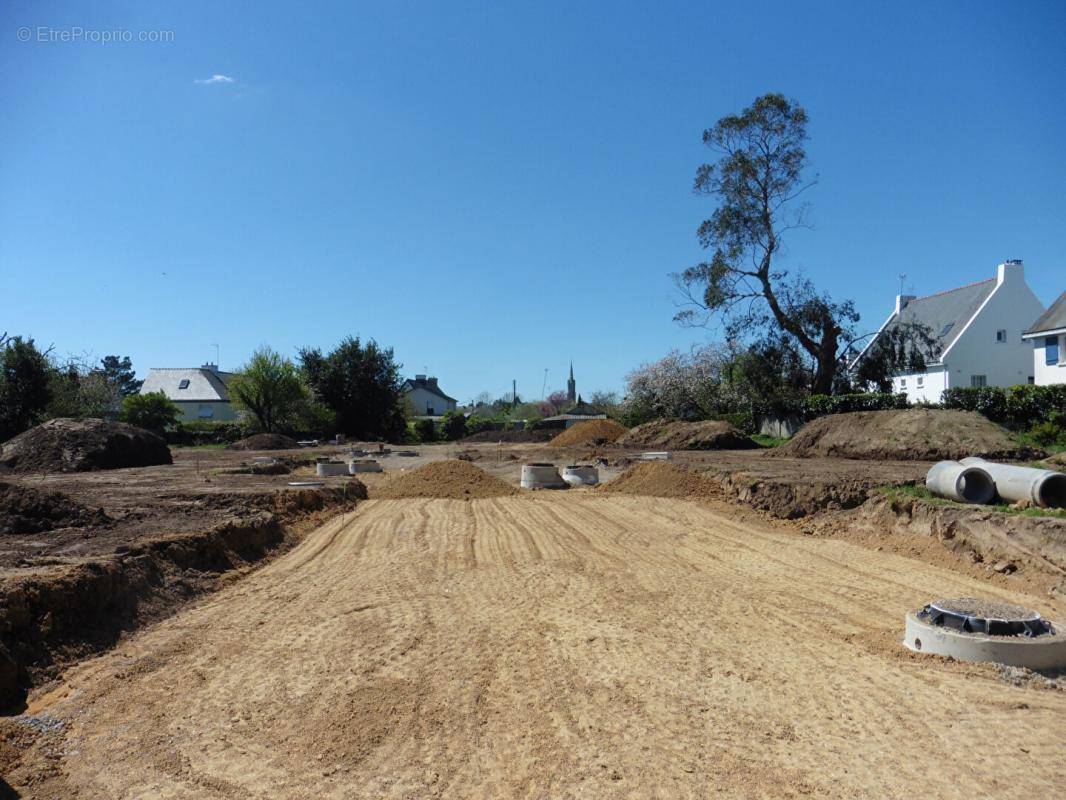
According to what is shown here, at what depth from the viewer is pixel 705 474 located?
20.3 metres

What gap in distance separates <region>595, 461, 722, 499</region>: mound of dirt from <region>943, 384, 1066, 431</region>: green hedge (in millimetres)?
12259

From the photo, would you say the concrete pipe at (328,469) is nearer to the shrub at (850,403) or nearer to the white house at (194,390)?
the shrub at (850,403)

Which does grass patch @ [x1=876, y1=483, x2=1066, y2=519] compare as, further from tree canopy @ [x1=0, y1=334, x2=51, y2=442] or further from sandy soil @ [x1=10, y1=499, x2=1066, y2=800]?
tree canopy @ [x1=0, y1=334, x2=51, y2=442]

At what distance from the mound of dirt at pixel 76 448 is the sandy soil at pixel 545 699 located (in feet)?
65.4

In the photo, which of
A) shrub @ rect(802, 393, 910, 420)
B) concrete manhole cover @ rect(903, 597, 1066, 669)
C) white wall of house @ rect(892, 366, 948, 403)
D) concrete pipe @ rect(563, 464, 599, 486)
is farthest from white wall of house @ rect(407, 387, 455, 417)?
concrete manhole cover @ rect(903, 597, 1066, 669)

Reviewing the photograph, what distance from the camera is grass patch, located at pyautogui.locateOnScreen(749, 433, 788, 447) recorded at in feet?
119

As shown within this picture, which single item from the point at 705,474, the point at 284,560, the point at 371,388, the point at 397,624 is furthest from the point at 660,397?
Result: the point at 397,624

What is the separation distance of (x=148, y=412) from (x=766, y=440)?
37514 millimetres

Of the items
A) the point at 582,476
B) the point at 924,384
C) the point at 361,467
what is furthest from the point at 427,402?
the point at 582,476

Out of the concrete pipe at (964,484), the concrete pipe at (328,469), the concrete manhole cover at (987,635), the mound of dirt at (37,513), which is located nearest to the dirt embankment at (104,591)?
the mound of dirt at (37,513)

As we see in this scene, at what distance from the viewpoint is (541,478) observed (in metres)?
22.1

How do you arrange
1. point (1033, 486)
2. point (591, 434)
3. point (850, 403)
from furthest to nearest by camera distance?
point (591, 434)
point (850, 403)
point (1033, 486)

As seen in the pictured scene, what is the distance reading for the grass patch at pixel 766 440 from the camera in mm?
36156

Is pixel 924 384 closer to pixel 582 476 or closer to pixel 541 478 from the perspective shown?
pixel 582 476
